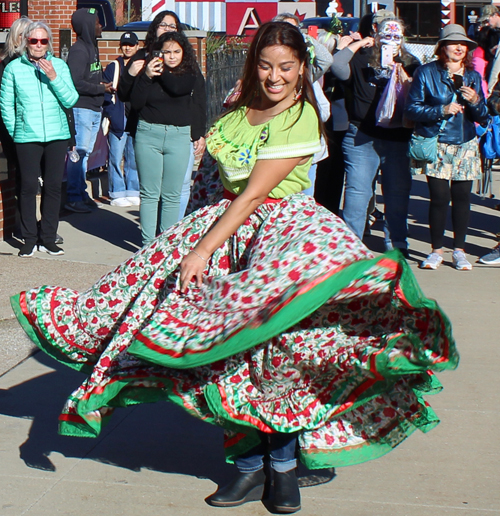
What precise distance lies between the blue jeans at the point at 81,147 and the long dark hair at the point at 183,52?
2423mm

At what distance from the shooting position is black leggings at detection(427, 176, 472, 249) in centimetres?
674

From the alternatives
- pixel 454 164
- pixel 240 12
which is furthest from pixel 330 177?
pixel 240 12

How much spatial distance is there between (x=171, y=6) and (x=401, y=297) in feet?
65.5

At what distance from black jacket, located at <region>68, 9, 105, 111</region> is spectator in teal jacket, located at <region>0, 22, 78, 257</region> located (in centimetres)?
168

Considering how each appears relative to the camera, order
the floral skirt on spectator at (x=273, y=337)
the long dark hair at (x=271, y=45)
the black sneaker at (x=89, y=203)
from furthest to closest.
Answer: the black sneaker at (x=89, y=203), the long dark hair at (x=271, y=45), the floral skirt on spectator at (x=273, y=337)

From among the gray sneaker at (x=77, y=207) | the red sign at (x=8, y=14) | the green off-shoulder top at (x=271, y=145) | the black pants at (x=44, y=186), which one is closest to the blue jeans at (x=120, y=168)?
the gray sneaker at (x=77, y=207)

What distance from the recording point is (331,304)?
9.42ft

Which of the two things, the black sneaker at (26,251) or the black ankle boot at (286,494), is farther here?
the black sneaker at (26,251)

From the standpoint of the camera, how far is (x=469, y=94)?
6.45 metres

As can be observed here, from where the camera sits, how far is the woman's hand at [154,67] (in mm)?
6523

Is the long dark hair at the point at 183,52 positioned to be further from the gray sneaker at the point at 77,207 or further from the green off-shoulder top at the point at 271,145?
the green off-shoulder top at the point at 271,145

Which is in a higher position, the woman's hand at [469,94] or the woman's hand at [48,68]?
the woman's hand at [48,68]

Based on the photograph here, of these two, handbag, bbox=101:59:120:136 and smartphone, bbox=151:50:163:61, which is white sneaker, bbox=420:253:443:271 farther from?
handbag, bbox=101:59:120:136

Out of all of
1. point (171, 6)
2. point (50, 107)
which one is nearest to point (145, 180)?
point (50, 107)
